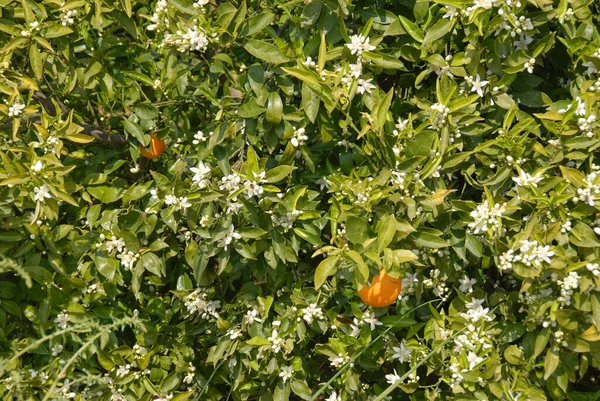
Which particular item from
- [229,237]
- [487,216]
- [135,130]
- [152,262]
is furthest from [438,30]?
[152,262]

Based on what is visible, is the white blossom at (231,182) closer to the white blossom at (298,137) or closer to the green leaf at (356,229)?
the white blossom at (298,137)

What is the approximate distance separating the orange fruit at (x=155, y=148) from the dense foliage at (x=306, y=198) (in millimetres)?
44

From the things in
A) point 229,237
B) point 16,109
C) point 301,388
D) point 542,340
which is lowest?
point 301,388

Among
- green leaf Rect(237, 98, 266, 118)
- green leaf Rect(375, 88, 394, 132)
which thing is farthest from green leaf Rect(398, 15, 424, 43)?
green leaf Rect(237, 98, 266, 118)

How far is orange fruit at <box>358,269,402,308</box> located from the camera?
7.34ft

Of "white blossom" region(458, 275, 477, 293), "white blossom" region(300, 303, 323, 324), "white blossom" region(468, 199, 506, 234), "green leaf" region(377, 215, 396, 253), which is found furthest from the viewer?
"white blossom" region(458, 275, 477, 293)

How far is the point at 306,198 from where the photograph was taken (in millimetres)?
2424

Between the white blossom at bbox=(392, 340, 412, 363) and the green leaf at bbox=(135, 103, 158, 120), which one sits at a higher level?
the green leaf at bbox=(135, 103, 158, 120)

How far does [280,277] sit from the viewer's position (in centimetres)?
257

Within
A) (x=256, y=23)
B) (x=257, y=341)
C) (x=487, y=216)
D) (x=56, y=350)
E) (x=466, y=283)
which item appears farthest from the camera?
(x=56, y=350)

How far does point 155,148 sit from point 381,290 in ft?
2.96

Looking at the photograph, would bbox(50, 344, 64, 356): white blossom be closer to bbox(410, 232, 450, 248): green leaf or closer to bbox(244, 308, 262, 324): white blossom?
bbox(244, 308, 262, 324): white blossom

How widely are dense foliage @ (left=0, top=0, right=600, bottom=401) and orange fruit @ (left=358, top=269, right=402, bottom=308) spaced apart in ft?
0.22

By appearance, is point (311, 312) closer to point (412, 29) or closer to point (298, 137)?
point (298, 137)
